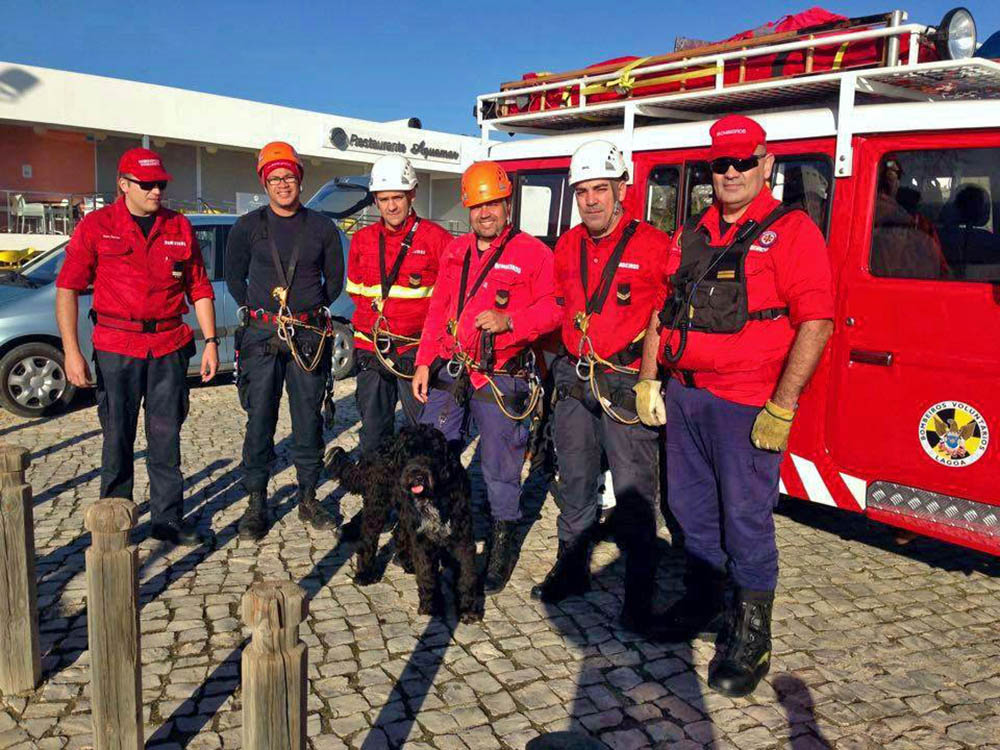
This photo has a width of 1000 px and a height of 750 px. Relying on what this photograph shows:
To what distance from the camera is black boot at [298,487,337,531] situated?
5.57 metres

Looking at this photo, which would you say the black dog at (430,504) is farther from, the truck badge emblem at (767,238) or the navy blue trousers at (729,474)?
the truck badge emblem at (767,238)

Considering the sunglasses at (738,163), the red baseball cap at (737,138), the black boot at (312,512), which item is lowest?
the black boot at (312,512)

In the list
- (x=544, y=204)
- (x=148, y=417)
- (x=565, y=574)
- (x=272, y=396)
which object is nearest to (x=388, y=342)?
(x=272, y=396)

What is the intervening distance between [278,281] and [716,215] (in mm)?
2862

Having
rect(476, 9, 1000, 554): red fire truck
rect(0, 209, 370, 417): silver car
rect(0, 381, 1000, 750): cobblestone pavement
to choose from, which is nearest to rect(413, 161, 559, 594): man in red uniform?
rect(0, 381, 1000, 750): cobblestone pavement

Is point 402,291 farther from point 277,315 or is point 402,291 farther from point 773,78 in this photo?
point 773,78

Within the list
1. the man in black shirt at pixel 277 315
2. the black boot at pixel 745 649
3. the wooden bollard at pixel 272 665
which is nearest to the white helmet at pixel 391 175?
the man in black shirt at pixel 277 315

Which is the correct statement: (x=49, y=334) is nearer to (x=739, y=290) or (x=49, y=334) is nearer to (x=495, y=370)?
(x=495, y=370)

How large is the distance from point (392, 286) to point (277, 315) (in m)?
0.78

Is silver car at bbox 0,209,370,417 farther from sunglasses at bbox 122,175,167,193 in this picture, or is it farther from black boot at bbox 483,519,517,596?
black boot at bbox 483,519,517,596

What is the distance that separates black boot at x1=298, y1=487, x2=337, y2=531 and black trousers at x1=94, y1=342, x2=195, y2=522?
78 centimetres

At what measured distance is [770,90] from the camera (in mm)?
4801

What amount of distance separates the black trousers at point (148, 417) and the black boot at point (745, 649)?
11.1 feet

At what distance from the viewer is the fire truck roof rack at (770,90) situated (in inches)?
167
